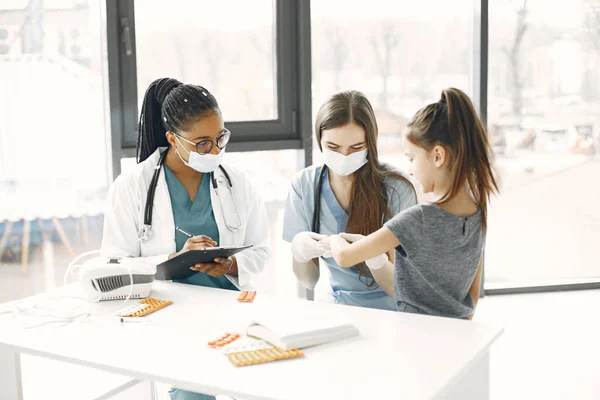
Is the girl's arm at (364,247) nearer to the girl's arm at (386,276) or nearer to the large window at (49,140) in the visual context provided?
the girl's arm at (386,276)

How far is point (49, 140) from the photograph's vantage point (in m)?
3.02

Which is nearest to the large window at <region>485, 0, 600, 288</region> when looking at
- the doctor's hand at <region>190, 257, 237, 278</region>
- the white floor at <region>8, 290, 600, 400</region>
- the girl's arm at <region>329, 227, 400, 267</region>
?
the white floor at <region>8, 290, 600, 400</region>

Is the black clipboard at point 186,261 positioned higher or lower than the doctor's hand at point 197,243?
lower

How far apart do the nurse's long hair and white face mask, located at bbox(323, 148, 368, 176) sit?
0.04 metres

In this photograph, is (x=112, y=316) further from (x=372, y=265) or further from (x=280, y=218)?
(x=280, y=218)

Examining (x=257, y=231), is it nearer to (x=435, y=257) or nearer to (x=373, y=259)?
(x=373, y=259)

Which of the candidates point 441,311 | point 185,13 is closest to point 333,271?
point 441,311

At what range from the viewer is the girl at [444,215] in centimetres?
165

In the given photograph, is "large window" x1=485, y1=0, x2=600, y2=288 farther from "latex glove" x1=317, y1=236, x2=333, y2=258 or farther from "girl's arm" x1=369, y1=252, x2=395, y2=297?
"latex glove" x1=317, y1=236, x2=333, y2=258

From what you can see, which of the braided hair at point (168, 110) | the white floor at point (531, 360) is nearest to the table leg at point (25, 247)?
the white floor at point (531, 360)

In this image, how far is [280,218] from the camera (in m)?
3.51

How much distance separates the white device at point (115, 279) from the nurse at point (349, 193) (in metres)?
0.45

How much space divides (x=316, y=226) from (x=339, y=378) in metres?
0.95

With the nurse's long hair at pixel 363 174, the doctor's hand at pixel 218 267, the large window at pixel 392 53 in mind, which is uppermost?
the large window at pixel 392 53
